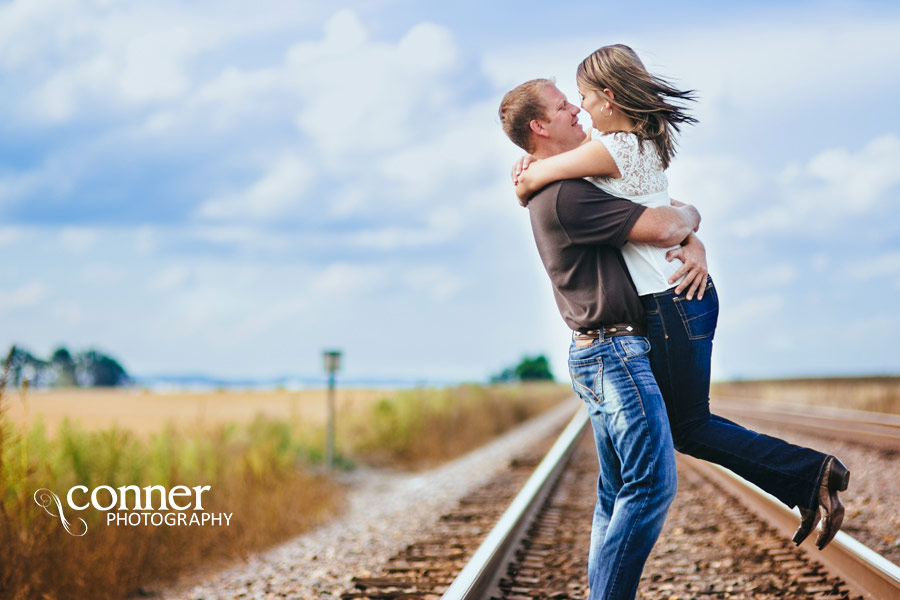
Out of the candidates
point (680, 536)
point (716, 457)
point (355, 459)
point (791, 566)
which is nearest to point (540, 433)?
point (355, 459)

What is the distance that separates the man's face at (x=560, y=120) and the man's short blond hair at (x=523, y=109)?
15 millimetres

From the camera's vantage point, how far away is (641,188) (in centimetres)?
235

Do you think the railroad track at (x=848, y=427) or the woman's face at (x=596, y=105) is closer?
the woman's face at (x=596, y=105)

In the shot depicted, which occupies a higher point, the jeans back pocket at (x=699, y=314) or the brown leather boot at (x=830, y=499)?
the jeans back pocket at (x=699, y=314)

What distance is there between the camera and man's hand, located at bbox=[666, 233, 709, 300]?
7.71 ft

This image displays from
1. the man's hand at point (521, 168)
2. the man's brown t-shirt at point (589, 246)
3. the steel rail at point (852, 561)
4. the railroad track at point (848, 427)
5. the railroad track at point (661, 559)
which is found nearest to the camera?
the man's brown t-shirt at point (589, 246)

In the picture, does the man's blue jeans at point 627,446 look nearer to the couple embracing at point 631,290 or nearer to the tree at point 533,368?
the couple embracing at point 631,290

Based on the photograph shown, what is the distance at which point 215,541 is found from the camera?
6.88 meters

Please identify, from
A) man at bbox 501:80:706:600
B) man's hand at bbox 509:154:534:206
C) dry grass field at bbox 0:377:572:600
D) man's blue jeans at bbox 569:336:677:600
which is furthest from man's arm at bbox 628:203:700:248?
dry grass field at bbox 0:377:572:600

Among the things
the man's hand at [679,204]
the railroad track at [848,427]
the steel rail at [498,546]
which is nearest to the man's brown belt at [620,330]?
the man's hand at [679,204]

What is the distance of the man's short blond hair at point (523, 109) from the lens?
2.39 m

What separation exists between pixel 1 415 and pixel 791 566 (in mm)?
4237

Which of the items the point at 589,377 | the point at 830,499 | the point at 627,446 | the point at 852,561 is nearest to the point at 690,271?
the point at 589,377

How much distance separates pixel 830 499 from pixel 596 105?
1.38 m
